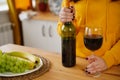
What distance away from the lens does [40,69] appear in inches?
46.0

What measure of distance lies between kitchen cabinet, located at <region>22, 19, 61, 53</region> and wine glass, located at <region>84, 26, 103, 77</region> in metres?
1.63

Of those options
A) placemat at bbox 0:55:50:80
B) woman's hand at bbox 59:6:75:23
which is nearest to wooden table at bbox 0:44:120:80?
placemat at bbox 0:55:50:80

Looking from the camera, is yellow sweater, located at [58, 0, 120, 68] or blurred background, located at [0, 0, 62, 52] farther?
blurred background, located at [0, 0, 62, 52]

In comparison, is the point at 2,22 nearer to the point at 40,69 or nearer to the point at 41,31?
the point at 41,31

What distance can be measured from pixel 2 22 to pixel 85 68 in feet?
6.47

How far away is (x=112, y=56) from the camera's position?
1.19 metres

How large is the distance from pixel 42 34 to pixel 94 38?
1841 millimetres

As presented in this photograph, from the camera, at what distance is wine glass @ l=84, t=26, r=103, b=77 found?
1073 millimetres

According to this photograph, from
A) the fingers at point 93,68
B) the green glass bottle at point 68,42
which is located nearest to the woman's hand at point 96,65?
the fingers at point 93,68

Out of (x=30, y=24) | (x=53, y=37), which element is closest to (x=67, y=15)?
(x=53, y=37)

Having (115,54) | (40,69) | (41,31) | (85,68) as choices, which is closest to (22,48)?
(40,69)

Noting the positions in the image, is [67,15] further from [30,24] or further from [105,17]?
[30,24]

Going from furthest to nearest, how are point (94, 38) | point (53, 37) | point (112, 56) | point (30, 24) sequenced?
point (30, 24), point (53, 37), point (112, 56), point (94, 38)

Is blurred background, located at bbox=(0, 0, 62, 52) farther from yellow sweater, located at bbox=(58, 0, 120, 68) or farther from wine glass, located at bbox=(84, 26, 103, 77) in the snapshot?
wine glass, located at bbox=(84, 26, 103, 77)
